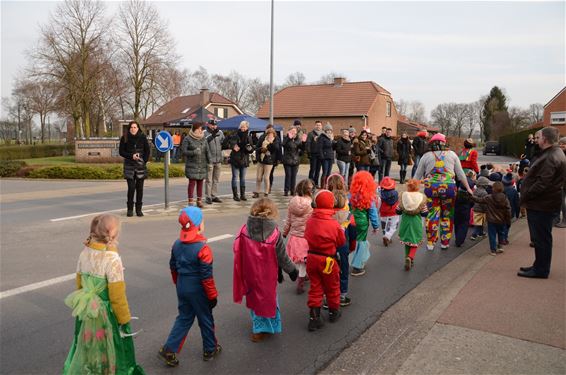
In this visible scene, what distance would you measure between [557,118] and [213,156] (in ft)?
164

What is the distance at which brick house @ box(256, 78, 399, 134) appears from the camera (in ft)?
→ 159

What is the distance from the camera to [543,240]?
5969 millimetres

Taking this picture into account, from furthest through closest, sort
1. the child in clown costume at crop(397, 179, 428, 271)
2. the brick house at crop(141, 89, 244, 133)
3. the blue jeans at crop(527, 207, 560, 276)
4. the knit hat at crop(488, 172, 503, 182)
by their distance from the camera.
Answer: the brick house at crop(141, 89, 244, 133) → the knit hat at crop(488, 172, 503, 182) → the child in clown costume at crop(397, 179, 428, 271) → the blue jeans at crop(527, 207, 560, 276)

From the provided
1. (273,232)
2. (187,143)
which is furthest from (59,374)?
(187,143)

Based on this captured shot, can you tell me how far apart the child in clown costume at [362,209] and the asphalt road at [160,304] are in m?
0.24

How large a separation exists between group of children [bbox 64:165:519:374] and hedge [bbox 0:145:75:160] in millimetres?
33995

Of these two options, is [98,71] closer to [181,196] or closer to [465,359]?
[181,196]

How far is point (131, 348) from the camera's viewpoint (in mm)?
3381

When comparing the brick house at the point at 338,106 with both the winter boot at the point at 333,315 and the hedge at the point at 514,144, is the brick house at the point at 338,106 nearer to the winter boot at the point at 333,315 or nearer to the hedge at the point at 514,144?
the hedge at the point at 514,144

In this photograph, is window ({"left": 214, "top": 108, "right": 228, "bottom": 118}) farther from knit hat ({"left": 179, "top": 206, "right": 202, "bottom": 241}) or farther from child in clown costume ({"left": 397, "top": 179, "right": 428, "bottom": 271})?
knit hat ({"left": 179, "top": 206, "right": 202, "bottom": 241})

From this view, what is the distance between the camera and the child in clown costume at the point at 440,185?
743 centimetres

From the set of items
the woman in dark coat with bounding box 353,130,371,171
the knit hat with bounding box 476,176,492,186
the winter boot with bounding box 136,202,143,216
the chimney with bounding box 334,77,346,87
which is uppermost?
the chimney with bounding box 334,77,346,87

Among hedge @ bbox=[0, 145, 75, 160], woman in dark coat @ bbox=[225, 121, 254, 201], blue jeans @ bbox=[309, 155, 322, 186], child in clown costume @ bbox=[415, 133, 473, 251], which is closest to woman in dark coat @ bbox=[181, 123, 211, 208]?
woman in dark coat @ bbox=[225, 121, 254, 201]

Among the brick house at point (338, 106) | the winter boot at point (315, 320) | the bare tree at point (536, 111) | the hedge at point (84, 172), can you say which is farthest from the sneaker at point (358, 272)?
the bare tree at point (536, 111)
